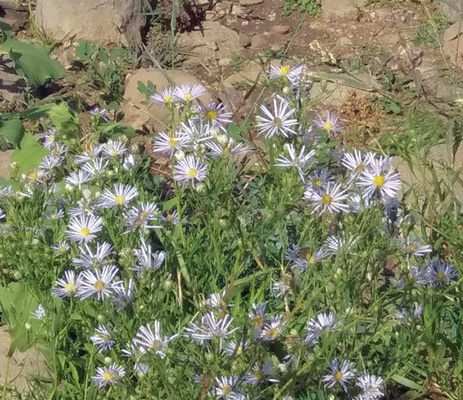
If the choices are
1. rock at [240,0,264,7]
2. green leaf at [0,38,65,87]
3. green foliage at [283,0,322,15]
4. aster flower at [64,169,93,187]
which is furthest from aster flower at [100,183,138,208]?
rock at [240,0,264,7]

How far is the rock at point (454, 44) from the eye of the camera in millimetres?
4625

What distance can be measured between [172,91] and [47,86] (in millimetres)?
2337

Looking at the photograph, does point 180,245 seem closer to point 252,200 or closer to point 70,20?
point 252,200

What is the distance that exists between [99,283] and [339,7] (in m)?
3.74

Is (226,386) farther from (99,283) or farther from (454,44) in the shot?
(454,44)

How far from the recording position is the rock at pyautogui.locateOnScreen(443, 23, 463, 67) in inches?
182

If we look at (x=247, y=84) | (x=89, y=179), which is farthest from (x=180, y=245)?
(x=247, y=84)

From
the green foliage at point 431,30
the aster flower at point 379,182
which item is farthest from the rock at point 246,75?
the aster flower at point 379,182

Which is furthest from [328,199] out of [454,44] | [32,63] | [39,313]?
[454,44]

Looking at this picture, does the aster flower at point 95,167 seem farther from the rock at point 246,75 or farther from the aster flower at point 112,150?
the rock at point 246,75

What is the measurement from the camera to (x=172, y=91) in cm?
215

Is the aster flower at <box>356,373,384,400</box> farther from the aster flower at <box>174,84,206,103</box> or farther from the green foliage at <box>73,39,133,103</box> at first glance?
the green foliage at <box>73,39,133,103</box>

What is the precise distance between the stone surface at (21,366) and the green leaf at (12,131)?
0.84m

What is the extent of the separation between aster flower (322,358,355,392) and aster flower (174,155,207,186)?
54 centimetres
